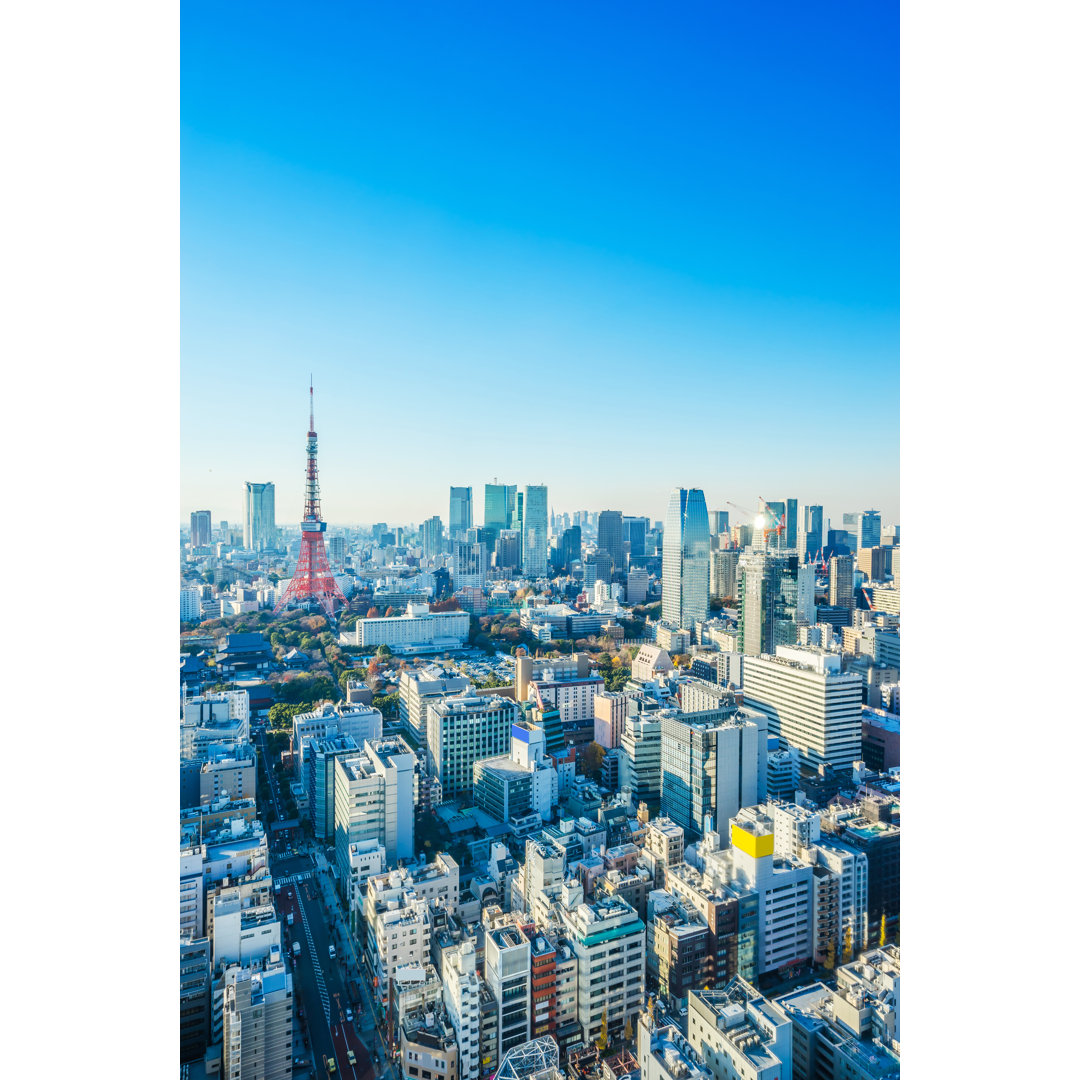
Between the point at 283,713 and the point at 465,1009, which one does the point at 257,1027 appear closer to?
the point at 465,1009

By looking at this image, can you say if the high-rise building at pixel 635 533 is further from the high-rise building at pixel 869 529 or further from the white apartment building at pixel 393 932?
the white apartment building at pixel 393 932

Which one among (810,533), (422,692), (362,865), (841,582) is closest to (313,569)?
(422,692)

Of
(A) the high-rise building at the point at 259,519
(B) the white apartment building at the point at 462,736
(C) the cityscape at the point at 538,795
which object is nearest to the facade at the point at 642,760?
(C) the cityscape at the point at 538,795

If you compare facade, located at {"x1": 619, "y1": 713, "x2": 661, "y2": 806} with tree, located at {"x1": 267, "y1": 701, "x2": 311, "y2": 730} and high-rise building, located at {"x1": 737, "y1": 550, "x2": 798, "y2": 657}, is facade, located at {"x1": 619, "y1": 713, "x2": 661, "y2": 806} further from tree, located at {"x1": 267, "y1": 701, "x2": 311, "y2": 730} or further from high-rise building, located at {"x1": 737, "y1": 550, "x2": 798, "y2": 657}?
high-rise building, located at {"x1": 737, "y1": 550, "x2": 798, "y2": 657}

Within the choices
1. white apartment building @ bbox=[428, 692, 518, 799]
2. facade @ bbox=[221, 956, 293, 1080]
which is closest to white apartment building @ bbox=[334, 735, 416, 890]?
white apartment building @ bbox=[428, 692, 518, 799]
